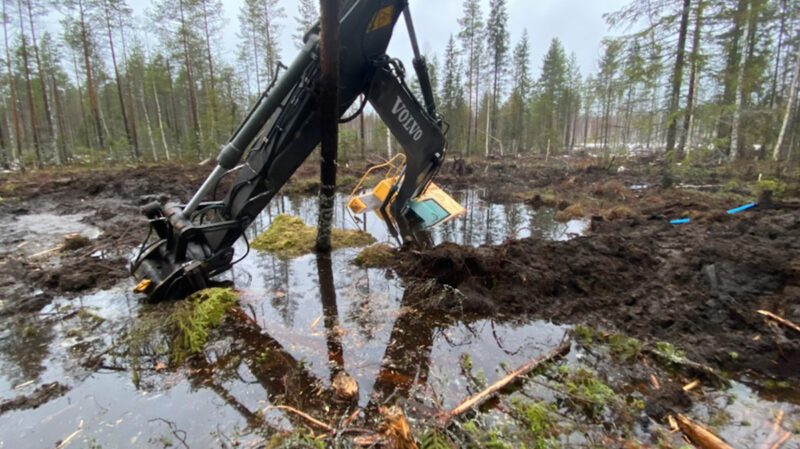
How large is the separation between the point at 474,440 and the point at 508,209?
9.71 m

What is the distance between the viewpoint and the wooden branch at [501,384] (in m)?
2.46

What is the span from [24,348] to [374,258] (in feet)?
13.4

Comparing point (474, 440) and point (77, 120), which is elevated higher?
point (77, 120)

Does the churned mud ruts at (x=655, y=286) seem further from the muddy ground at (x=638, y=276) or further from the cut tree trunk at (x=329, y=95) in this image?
the cut tree trunk at (x=329, y=95)

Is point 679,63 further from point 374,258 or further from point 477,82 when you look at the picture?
point 477,82

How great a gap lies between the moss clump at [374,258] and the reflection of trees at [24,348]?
372cm

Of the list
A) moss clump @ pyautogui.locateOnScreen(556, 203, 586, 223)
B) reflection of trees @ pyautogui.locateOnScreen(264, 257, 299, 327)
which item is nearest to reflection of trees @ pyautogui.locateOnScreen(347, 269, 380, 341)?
reflection of trees @ pyautogui.locateOnScreen(264, 257, 299, 327)

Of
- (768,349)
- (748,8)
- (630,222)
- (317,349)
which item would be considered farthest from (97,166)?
(748,8)

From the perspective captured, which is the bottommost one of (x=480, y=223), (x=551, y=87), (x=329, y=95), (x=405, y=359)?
(x=405, y=359)

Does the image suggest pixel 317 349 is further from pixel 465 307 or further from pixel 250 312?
pixel 465 307

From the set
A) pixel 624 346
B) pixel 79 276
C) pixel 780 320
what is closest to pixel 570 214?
pixel 780 320

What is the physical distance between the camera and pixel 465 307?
4.37 m

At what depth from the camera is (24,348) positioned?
356 centimetres

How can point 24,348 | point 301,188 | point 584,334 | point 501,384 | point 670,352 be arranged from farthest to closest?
1. point 301,188
2. point 584,334
3. point 24,348
4. point 670,352
5. point 501,384
